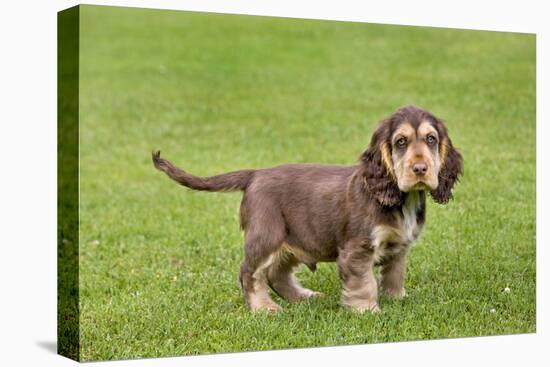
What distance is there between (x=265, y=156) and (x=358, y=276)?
219 inches

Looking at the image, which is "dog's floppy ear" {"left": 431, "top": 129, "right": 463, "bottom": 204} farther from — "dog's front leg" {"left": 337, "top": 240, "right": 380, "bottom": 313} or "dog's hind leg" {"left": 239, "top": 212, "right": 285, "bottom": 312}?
"dog's hind leg" {"left": 239, "top": 212, "right": 285, "bottom": 312}

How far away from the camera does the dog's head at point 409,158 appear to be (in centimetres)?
696

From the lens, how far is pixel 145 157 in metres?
13.8

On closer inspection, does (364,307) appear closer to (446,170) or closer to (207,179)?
(446,170)

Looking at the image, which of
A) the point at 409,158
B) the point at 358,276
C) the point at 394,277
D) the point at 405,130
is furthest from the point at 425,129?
the point at 394,277

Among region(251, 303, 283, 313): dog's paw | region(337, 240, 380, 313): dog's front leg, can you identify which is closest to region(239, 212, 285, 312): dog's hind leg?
region(251, 303, 283, 313): dog's paw

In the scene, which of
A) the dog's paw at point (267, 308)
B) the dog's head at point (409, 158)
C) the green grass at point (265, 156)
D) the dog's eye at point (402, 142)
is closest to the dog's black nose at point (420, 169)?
the dog's head at point (409, 158)

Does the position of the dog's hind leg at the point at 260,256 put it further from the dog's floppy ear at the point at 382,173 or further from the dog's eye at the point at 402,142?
the dog's eye at the point at 402,142

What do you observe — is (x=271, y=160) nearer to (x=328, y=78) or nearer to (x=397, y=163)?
(x=328, y=78)

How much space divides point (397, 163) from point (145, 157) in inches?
286

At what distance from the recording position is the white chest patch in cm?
728

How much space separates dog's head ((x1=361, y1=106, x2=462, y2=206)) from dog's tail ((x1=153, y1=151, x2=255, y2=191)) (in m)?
→ 1.07

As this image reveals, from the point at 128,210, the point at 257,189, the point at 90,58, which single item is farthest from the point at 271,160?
the point at 90,58

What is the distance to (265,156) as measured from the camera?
1277cm
